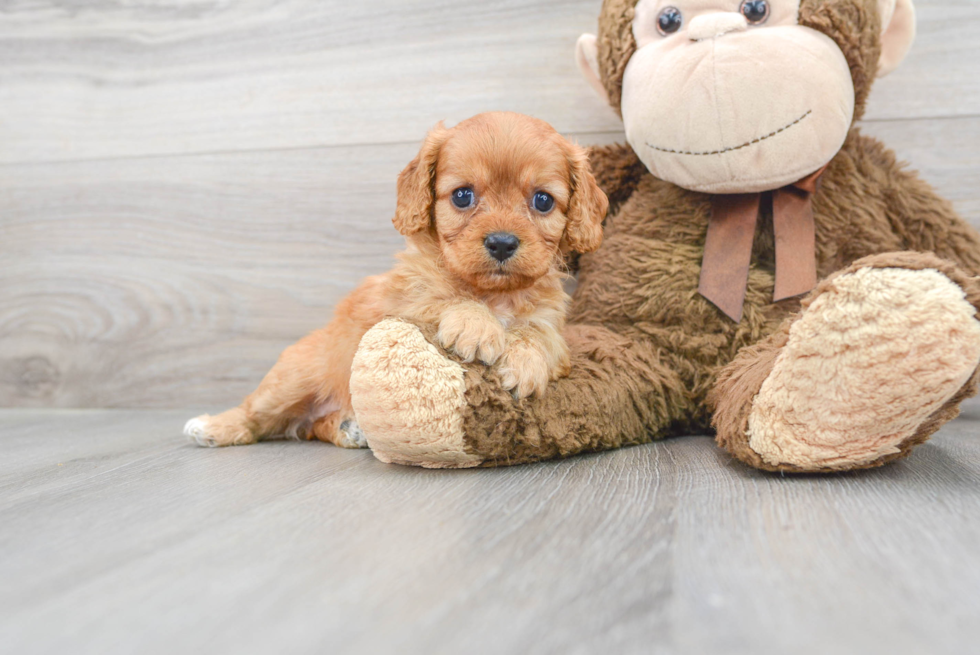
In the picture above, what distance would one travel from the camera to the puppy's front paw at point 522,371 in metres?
1.23

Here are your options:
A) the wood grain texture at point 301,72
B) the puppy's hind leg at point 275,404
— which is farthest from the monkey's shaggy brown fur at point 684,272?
the puppy's hind leg at point 275,404

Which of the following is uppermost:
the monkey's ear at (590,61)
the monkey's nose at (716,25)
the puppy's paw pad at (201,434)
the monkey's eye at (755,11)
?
the monkey's eye at (755,11)

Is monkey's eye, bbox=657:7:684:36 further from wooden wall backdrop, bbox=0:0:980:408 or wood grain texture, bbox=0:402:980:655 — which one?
wood grain texture, bbox=0:402:980:655

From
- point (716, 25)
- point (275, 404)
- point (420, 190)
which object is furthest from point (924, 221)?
point (275, 404)

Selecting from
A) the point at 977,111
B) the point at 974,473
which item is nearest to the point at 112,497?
the point at 974,473

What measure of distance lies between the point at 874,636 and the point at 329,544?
23.2 inches

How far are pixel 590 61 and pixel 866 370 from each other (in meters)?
1.01

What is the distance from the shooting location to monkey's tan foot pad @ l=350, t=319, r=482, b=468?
116 centimetres

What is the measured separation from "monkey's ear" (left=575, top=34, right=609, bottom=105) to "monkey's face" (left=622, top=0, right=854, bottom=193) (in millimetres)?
190

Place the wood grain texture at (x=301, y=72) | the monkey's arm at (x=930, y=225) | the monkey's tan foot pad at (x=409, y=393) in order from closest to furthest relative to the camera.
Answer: the monkey's tan foot pad at (x=409, y=393) < the monkey's arm at (x=930, y=225) < the wood grain texture at (x=301, y=72)

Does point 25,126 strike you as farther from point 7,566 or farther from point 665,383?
point 665,383

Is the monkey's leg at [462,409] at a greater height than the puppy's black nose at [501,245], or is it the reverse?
the puppy's black nose at [501,245]

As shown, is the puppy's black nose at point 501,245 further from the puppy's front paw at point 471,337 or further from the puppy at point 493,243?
the puppy's front paw at point 471,337

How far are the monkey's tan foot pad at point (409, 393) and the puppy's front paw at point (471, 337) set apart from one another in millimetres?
34
